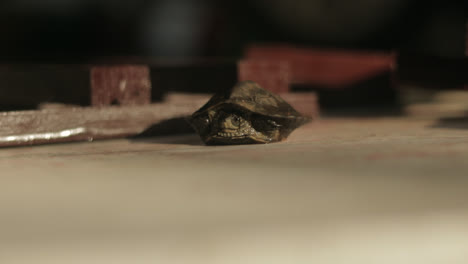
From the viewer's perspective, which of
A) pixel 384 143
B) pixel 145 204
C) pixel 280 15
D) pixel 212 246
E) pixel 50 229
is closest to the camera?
pixel 212 246

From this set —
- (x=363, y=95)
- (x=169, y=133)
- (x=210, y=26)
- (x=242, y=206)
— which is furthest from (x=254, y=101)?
(x=210, y=26)

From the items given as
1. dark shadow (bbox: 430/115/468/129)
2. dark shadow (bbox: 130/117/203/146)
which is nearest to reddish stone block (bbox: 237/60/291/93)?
dark shadow (bbox: 130/117/203/146)

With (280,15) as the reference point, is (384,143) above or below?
below

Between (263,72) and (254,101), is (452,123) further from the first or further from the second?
(254,101)

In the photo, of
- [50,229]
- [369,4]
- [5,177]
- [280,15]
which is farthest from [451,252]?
[280,15]

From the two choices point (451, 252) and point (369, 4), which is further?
point (369, 4)

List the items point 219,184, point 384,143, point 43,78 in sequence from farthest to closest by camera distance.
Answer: point 43,78
point 384,143
point 219,184

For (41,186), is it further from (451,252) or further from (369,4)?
(369,4)
